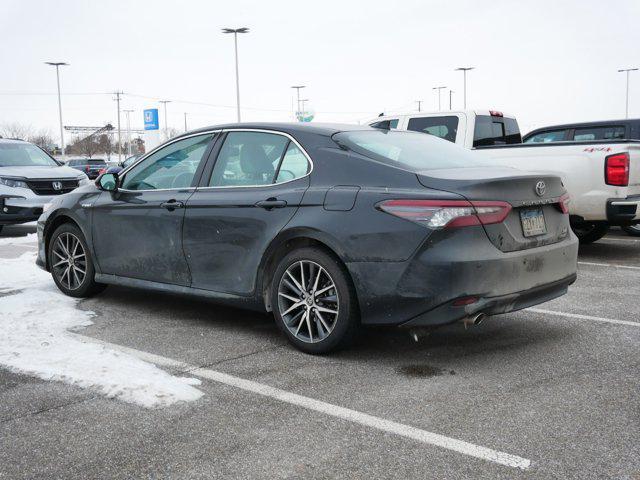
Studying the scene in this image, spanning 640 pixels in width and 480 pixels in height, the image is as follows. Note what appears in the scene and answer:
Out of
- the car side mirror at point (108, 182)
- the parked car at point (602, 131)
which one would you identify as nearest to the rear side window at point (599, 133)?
the parked car at point (602, 131)

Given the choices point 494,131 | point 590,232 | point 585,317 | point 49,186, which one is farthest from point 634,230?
point 49,186

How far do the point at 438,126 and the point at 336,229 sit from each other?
268 inches

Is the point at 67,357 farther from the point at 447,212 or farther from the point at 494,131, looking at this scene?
the point at 494,131

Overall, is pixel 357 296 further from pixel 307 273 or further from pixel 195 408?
pixel 195 408

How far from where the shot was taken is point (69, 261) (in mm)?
6949

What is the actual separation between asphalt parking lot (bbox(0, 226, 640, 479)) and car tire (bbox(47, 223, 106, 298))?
3.33ft

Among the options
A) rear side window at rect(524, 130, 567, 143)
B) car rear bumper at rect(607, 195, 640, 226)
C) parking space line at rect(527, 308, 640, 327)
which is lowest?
parking space line at rect(527, 308, 640, 327)

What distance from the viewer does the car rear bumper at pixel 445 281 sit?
4.38m

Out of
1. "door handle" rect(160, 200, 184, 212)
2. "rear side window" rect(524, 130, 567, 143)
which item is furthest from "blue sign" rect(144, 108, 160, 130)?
"door handle" rect(160, 200, 184, 212)

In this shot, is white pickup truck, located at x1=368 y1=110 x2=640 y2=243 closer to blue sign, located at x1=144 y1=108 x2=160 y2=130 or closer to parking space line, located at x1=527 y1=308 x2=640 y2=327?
parking space line, located at x1=527 y1=308 x2=640 y2=327

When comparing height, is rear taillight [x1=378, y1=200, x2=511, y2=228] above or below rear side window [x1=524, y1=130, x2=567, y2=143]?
below

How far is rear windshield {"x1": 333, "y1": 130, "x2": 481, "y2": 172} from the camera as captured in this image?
16.3ft

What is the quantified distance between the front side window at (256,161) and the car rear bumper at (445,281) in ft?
3.27

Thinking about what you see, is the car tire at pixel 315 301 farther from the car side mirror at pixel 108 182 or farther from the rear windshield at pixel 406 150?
the car side mirror at pixel 108 182
